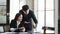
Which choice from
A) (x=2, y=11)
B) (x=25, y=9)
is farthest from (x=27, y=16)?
(x=2, y=11)

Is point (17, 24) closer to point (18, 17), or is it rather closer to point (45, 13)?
point (18, 17)

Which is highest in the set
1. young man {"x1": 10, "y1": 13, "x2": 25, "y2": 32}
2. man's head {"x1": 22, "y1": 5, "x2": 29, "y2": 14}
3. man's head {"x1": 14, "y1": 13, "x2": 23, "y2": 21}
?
man's head {"x1": 22, "y1": 5, "x2": 29, "y2": 14}

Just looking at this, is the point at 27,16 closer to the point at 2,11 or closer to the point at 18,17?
the point at 18,17

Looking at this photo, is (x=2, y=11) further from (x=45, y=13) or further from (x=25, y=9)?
(x=45, y=13)

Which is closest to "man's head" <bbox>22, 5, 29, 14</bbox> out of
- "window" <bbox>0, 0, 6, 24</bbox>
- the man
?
Answer: the man

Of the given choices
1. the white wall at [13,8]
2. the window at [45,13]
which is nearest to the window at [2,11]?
the white wall at [13,8]

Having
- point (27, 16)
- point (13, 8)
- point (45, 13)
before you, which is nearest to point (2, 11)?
point (13, 8)

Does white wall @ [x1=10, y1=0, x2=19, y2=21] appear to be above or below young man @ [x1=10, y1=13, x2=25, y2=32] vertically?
above

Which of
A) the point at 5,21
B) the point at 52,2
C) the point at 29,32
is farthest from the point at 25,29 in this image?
the point at 52,2

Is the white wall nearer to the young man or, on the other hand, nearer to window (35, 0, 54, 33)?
the young man

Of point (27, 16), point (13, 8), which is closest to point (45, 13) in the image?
point (27, 16)

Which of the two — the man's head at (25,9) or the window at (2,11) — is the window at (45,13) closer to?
the man's head at (25,9)

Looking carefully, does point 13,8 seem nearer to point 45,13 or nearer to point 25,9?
point 25,9

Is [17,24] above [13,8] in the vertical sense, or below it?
below
